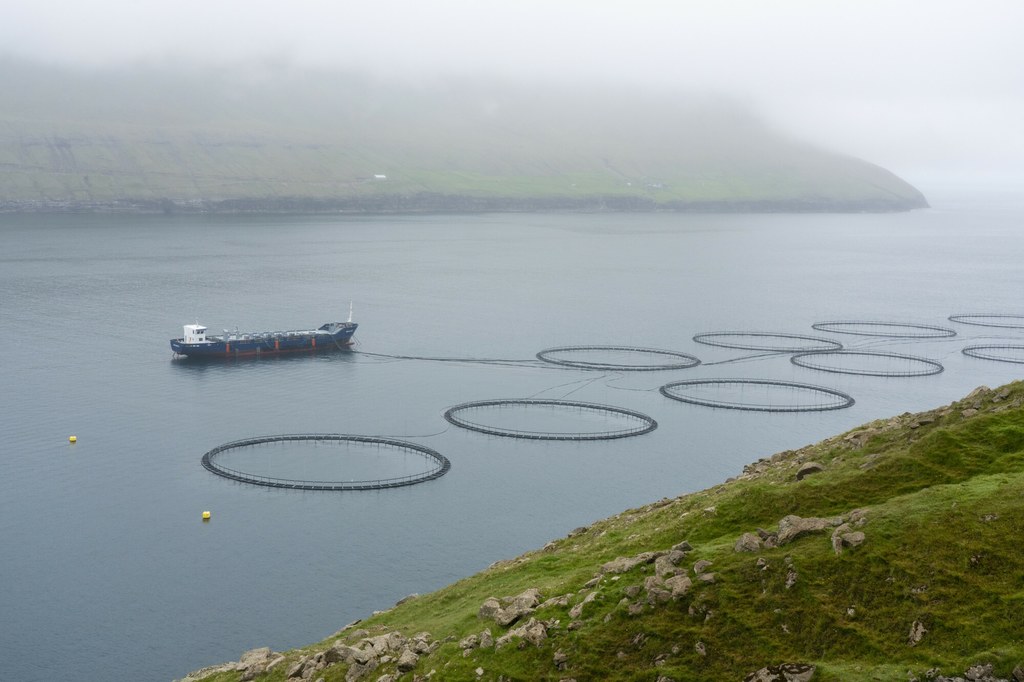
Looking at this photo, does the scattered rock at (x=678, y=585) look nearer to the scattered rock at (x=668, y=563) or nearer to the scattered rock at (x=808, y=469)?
the scattered rock at (x=668, y=563)

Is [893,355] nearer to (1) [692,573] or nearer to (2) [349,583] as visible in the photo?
(2) [349,583]

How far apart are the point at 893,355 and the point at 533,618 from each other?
14849 centimetres

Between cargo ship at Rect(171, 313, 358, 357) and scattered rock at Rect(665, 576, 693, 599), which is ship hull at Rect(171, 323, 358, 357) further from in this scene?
scattered rock at Rect(665, 576, 693, 599)

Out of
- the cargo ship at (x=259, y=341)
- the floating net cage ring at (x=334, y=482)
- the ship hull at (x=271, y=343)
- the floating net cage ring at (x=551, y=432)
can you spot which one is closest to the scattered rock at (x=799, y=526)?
the floating net cage ring at (x=334, y=482)

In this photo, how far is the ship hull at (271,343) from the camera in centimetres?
17125

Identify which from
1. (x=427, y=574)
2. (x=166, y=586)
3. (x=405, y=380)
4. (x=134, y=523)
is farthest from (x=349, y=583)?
(x=405, y=380)

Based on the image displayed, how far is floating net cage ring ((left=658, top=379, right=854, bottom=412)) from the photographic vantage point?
456 feet

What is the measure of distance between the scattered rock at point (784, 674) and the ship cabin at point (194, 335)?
148 meters

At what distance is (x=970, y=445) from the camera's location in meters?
45.5

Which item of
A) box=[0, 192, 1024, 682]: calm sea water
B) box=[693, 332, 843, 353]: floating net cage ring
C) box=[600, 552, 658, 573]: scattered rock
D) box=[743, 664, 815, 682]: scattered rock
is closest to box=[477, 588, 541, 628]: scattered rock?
box=[600, 552, 658, 573]: scattered rock

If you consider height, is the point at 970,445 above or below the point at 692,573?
above

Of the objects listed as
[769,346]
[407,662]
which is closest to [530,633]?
[407,662]

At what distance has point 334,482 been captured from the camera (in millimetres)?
106500

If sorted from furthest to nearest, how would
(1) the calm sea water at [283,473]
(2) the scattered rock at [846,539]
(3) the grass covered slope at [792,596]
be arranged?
(1) the calm sea water at [283,473]
(2) the scattered rock at [846,539]
(3) the grass covered slope at [792,596]
